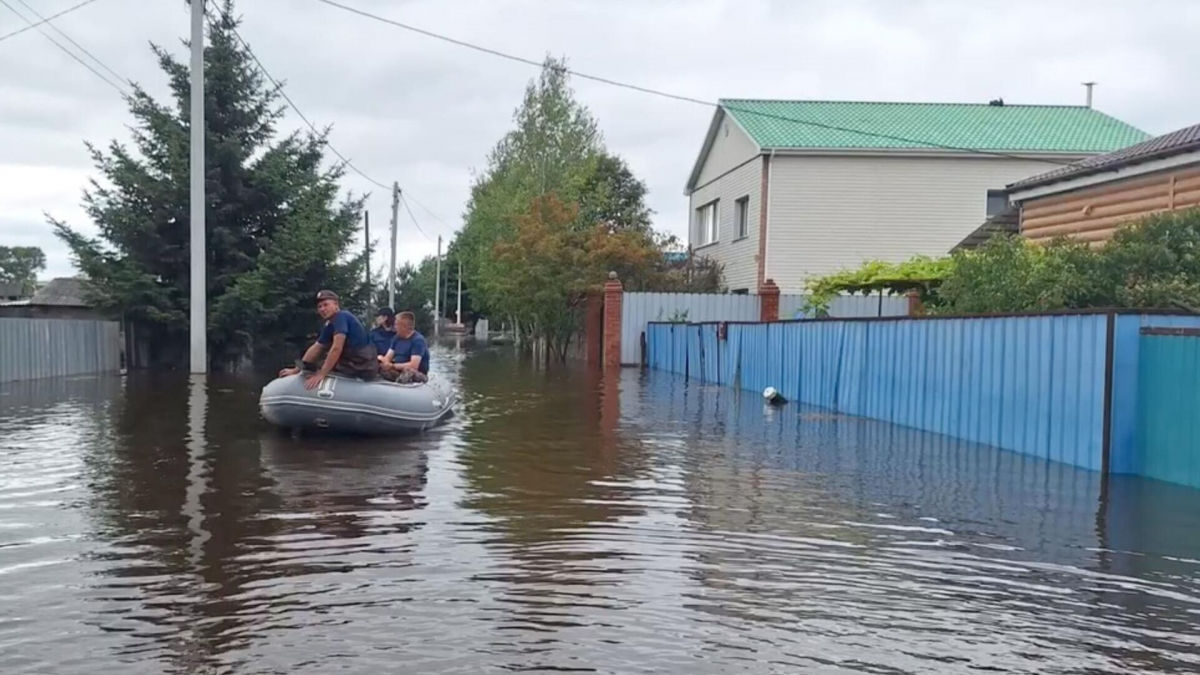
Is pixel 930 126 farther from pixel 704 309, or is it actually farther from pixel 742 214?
pixel 704 309

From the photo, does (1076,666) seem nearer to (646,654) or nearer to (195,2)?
(646,654)

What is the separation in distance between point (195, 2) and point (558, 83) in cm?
2866

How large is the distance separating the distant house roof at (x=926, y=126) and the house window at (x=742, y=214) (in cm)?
232

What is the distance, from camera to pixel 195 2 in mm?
21312

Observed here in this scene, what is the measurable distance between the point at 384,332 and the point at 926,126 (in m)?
23.4

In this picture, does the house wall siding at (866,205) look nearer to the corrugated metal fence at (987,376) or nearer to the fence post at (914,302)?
the fence post at (914,302)

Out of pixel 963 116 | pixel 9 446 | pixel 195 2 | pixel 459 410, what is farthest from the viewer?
pixel 963 116

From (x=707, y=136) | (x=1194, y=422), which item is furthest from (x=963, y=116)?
(x=1194, y=422)

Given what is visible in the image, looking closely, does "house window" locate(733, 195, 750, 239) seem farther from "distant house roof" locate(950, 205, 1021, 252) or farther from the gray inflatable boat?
the gray inflatable boat

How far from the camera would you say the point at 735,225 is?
34.7 meters

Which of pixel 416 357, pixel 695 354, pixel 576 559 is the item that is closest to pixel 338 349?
pixel 416 357

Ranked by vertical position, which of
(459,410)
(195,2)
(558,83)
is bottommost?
(459,410)

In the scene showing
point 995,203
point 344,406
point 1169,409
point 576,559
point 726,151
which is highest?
point 726,151

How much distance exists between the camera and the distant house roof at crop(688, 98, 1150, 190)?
31.7 metres
